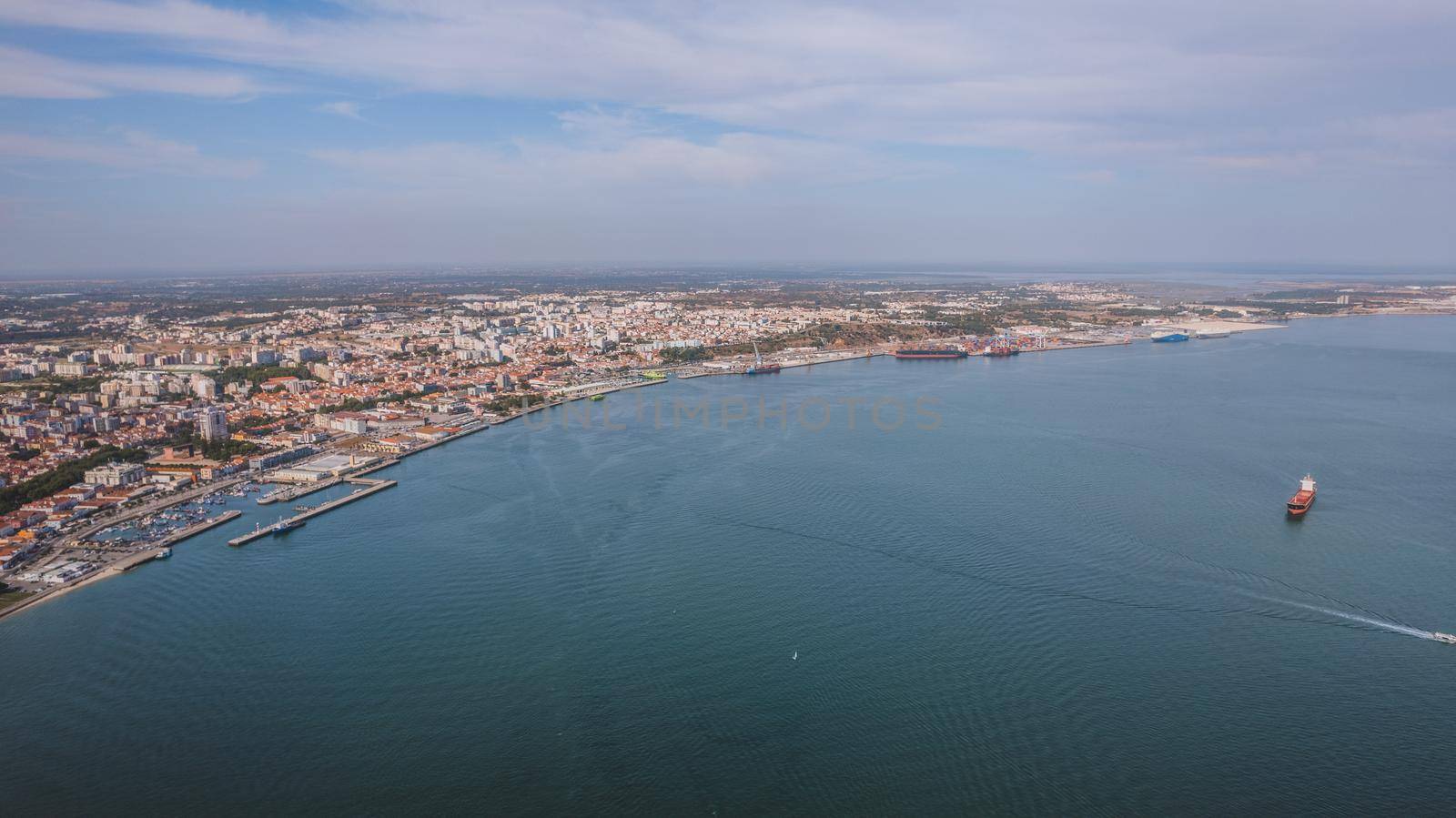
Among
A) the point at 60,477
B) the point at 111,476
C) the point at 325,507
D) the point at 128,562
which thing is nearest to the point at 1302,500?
the point at 325,507

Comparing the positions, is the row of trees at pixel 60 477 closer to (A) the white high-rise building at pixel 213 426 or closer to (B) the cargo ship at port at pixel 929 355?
(A) the white high-rise building at pixel 213 426

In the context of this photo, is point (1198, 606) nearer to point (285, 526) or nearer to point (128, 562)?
point (285, 526)

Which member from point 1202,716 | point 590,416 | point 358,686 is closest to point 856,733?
point 1202,716

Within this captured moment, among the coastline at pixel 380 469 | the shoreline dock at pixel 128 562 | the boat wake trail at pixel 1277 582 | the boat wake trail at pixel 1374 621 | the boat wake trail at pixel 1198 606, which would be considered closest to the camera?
the boat wake trail at pixel 1374 621

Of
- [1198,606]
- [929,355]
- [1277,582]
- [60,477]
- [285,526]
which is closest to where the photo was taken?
[1198,606]

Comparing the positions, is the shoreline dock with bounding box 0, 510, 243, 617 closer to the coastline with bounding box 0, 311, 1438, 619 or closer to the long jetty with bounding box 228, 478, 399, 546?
the coastline with bounding box 0, 311, 1438, 619

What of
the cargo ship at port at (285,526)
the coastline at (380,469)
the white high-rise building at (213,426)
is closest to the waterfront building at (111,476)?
the coastline at (380,469)
